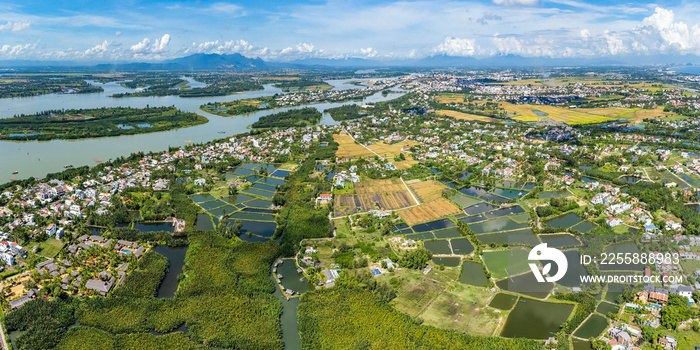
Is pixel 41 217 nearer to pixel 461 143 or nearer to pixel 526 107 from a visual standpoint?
pixel 461 143

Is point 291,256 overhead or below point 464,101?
below

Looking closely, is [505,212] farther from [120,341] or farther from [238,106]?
[238,106]

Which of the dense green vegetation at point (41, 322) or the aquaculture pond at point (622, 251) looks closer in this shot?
the dense green vegetation at point (41, 322)

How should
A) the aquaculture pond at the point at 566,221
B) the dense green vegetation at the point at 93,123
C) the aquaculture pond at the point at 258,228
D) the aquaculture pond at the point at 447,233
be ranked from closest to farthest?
the aquaculture pond at the point at 447,233 < the aquaculture pond at the point at 258,228 < the aquaculture pond at the point at 566,221 < the dense green vegetation at the point at 93,123

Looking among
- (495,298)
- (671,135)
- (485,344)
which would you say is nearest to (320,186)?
(495,298)

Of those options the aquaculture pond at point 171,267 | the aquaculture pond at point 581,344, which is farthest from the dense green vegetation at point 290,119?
the aquaculture pond at point 581,344

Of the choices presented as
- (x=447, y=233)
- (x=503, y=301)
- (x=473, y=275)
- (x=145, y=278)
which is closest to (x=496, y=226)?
(x=447, y=233)

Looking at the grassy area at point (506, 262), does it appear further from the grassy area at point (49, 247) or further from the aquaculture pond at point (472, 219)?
the grassy area at point (49, 247)
